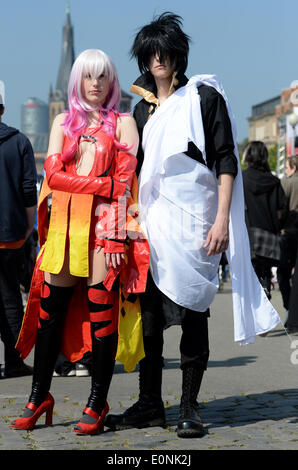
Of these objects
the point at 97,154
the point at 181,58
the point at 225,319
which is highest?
the point at 181,58

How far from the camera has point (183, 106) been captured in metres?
4.43

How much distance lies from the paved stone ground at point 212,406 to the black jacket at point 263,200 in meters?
1.64

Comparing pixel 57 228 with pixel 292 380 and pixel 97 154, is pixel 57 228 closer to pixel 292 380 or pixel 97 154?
pixel 97 154

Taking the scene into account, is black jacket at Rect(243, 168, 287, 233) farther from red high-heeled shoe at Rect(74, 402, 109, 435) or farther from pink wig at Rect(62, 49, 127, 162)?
red high-heeled shoe at Rect(74, 402, 109, 435)

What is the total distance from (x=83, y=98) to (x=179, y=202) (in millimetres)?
677

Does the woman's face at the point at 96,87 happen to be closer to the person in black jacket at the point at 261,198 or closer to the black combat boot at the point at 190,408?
the black combat boot at the point at 190,408

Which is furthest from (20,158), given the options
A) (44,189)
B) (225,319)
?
(225,319)

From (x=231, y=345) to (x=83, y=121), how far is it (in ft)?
14.7

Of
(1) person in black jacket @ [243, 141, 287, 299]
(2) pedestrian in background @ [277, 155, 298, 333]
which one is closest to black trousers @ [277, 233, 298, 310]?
(2) pedestrian in background @ [277, 155, 298, 333]

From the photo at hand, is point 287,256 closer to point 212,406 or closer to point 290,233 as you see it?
point 290,233

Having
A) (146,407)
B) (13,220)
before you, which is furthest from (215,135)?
(13,220)

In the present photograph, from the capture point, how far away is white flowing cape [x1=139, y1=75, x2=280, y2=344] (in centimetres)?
441

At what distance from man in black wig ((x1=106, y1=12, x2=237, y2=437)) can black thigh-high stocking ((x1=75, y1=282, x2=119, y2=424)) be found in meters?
0.17

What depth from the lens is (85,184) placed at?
435 centimetres
